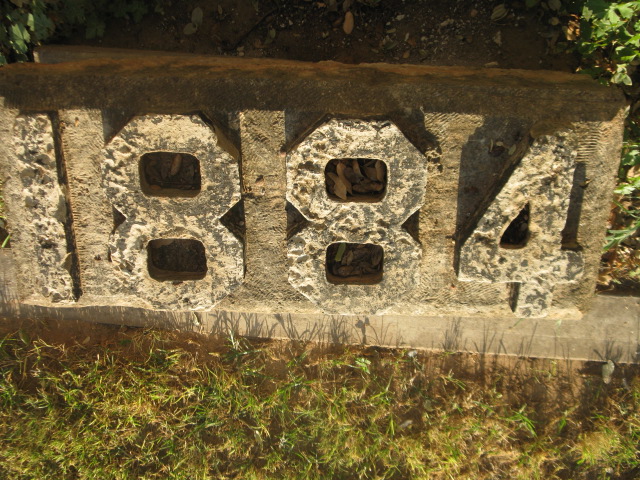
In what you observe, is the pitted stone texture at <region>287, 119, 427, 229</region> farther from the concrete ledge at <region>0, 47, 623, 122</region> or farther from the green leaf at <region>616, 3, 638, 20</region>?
the green leaf at <region>616, 3, 638, 20</region>

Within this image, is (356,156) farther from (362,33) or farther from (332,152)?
(362,33)

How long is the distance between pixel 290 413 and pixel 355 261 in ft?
5.36

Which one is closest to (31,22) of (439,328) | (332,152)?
(332,152)

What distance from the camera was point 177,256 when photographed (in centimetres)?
259

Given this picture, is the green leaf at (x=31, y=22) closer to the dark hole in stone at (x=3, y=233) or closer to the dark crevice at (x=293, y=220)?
the dark hole in stone at (x=3, y=233)

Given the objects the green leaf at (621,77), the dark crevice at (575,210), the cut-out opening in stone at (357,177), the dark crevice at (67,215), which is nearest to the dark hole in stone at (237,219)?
the cut-out opening in stone at (357,177)

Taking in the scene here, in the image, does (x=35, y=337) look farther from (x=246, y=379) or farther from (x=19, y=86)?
(x=19, y=86)

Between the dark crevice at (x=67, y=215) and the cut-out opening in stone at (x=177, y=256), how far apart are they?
39cm

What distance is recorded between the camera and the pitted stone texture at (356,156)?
7.09 feet

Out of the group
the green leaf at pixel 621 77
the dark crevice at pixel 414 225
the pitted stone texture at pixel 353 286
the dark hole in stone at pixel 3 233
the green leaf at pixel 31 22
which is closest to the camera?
the pitted stone texture at pixel 353 286

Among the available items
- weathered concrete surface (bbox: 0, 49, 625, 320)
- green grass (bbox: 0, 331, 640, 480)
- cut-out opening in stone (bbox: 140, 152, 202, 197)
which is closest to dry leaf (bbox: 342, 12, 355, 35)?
weathered concrete surface (bbox: 0, 49, 625, 320)

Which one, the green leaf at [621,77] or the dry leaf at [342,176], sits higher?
the green leaf at [621,77]

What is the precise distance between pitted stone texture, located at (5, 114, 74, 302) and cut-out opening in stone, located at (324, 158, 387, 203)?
4.50 feet

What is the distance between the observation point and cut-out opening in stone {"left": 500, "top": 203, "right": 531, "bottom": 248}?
2.38m
